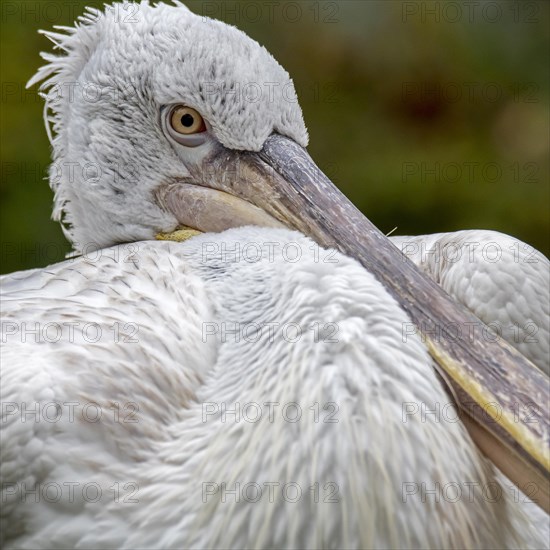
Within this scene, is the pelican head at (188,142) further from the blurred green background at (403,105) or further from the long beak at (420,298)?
the blurred green background at (403,105)

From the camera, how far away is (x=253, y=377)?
1.55 metres

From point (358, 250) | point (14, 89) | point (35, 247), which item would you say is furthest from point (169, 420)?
point (14, 89)

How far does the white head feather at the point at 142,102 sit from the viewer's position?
6.27 ft

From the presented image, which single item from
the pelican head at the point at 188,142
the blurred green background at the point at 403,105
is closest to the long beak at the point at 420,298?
the pelican head at the point at 188,142

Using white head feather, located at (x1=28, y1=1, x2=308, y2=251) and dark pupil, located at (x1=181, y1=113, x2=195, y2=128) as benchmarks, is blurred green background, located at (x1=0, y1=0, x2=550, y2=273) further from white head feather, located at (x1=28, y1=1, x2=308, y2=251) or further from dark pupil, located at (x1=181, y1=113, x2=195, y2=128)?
dark pupil, located at (x1=181, y1=113, x2=195, y2=128)

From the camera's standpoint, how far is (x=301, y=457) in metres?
1.43

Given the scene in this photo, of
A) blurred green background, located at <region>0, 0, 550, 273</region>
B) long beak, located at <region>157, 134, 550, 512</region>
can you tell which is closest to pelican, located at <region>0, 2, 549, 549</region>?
long beak, located at <region>157, 134, 550, 512</region>

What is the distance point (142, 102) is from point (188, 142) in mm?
130

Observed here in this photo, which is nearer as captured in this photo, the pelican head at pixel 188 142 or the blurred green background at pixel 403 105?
the pelican head at pixel 188 142

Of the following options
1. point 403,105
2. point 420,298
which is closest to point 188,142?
point 420,298

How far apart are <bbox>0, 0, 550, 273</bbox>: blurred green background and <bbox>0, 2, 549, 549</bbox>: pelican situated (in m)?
2.52

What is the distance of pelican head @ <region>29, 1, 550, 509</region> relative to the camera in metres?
1.87

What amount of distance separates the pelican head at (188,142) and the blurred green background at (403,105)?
2.31m

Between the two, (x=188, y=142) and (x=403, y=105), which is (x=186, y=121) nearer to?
(x=188, y=142)
